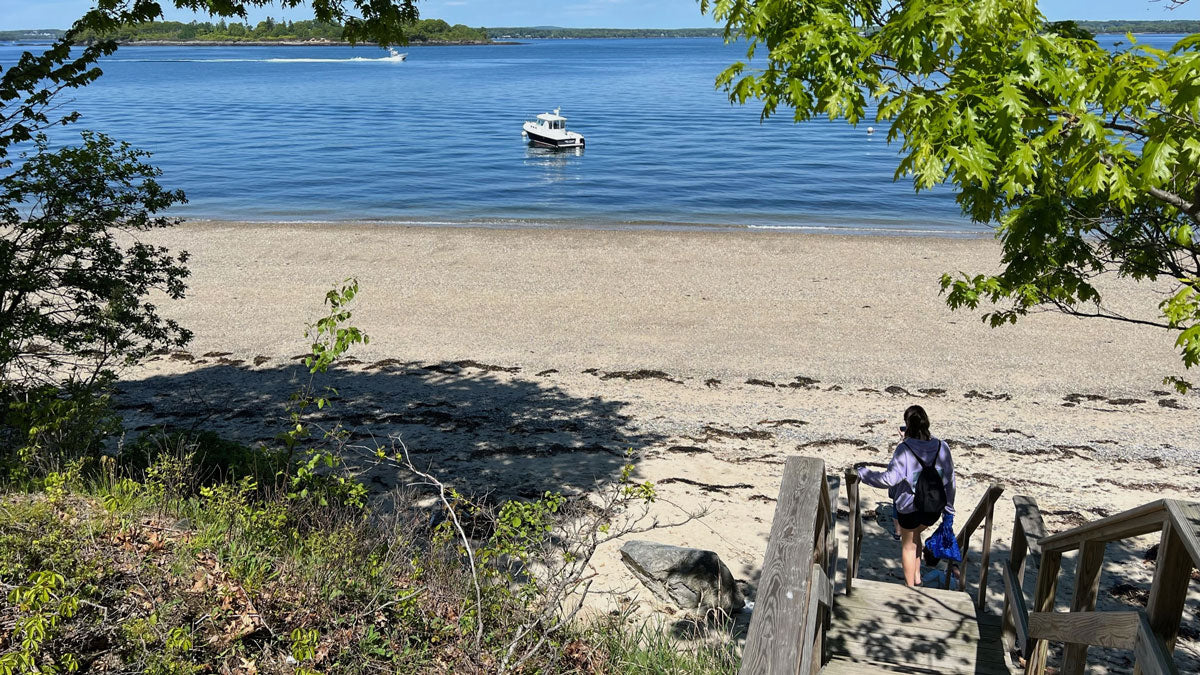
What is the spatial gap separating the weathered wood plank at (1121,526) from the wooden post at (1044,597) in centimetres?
28

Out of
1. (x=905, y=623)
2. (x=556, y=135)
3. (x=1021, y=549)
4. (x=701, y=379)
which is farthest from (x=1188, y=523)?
(x=556, y=135)

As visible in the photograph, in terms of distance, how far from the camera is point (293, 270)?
20.3m

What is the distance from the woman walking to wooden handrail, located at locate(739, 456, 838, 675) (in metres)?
2.26

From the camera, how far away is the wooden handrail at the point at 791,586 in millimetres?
2668

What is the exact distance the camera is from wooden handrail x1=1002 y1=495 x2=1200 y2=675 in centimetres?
262

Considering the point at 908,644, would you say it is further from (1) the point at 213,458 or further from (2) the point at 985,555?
(1) the point at 213,458

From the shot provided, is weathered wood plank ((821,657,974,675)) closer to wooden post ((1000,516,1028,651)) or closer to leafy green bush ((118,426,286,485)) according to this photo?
wooden post ((1000,516,1028,651))

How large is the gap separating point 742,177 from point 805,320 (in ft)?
73.4

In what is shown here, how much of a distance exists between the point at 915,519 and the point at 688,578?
5.50 feet

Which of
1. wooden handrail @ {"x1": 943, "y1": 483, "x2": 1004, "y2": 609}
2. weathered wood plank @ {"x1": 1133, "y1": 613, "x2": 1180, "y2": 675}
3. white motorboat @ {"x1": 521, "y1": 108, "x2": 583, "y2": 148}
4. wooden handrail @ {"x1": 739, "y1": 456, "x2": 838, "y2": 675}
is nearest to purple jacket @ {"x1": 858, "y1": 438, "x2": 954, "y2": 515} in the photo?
wooden handrail @ {"x1": 943, "y1": 483, "x2": 1004, "y2": 609}

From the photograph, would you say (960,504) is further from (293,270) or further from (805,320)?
(293,270)

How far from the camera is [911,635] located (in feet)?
18.5

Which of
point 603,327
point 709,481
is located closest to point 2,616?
point 709,481

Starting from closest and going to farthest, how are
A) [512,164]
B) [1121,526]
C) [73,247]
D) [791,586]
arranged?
[791,586], [1121,526], [73,247], [512,164]
